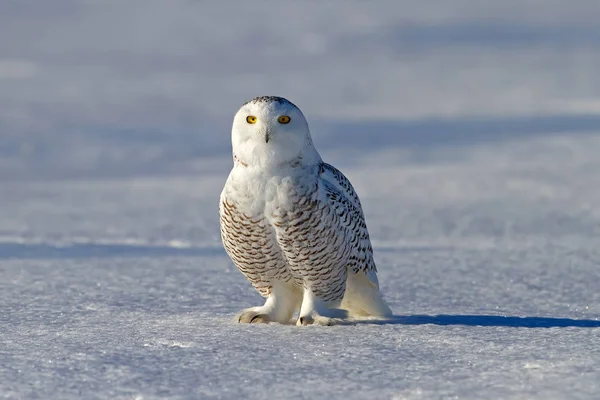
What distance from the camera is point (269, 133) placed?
140 inches

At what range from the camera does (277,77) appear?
47.5 ft

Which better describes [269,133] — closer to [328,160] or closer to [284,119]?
[284,119]

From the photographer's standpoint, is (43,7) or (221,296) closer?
(221,296)

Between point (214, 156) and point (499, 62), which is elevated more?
point (499, 62)

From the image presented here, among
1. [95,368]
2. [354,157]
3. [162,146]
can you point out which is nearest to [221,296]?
[95,368]

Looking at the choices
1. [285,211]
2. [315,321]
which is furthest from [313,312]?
[285,211]

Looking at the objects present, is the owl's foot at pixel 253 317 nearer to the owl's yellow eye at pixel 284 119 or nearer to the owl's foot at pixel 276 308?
the owl's foot at pixel 276 308

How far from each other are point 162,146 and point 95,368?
24.5 ft

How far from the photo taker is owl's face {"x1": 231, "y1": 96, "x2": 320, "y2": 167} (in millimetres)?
3568

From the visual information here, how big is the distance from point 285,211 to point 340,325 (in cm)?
52

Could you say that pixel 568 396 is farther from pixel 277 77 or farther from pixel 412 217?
pixel 277 77

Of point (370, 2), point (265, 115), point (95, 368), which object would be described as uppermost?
point (370, 2)

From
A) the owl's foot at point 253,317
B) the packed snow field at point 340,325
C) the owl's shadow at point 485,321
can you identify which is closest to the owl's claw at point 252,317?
the owl's foot at point 253,317

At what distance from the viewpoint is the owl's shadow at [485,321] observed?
150 inches
